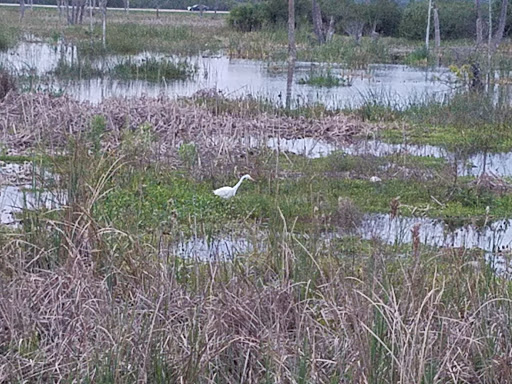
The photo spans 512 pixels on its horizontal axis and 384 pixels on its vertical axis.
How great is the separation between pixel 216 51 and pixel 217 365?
2534 centimetres

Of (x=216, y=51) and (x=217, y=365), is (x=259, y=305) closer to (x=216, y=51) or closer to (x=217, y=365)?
(x=217, y=365)

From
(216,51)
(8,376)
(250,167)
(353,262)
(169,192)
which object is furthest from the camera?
(216,51)

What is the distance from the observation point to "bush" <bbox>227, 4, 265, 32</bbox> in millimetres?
41031

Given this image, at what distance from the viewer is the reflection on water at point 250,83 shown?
675 inches

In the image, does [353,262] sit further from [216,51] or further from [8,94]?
[216,51]

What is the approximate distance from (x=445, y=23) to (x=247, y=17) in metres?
8.59

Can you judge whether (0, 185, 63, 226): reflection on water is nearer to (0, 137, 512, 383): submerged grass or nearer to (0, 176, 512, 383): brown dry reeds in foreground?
(0, 137, 512, 383): submerged grass

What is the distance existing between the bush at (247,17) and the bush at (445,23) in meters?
6.27

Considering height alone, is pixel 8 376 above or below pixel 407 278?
below

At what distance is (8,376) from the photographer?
4363 mm

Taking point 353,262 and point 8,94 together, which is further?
point 8,94

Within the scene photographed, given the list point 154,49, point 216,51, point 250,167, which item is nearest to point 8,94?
point 250,167

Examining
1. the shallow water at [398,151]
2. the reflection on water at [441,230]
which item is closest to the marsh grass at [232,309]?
the reflection on water at [441,230]

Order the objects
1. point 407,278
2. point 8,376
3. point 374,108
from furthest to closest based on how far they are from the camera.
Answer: point 374,108
point 407,278
point 8,376
